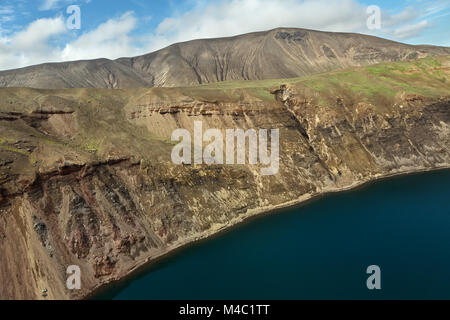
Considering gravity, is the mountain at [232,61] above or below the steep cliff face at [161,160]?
above

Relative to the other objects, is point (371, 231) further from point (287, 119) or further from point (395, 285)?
point (287, 119)

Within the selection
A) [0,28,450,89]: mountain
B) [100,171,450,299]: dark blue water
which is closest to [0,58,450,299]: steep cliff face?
[100,171,450,299]: dark blue water

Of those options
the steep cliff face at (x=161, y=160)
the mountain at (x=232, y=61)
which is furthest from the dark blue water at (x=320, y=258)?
the mountain at (x=232, y=61)

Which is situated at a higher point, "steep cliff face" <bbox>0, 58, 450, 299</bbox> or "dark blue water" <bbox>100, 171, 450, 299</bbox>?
"steep cliff face" <bbox>0, 58, 450, 299</bbox>

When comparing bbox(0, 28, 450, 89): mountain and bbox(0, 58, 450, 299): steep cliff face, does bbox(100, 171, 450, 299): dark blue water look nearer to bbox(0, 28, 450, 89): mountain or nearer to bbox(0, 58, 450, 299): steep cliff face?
bbox(0, 58, 450, 299): steep cliff face

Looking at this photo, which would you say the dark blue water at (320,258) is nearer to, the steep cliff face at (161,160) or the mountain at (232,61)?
the steep cliff face at (161,160)

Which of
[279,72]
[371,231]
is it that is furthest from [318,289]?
[279,72]

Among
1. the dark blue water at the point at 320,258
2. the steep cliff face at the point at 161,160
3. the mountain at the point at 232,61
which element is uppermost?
the mountain at the point at 232,61

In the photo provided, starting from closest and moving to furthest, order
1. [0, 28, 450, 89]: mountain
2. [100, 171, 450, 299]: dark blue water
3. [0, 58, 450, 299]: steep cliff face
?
[100, 171, 450, 299]: dark blue water → [0, 58, 450, 299]: steep cliff face → [0, 28, 450, 89]: mountain
